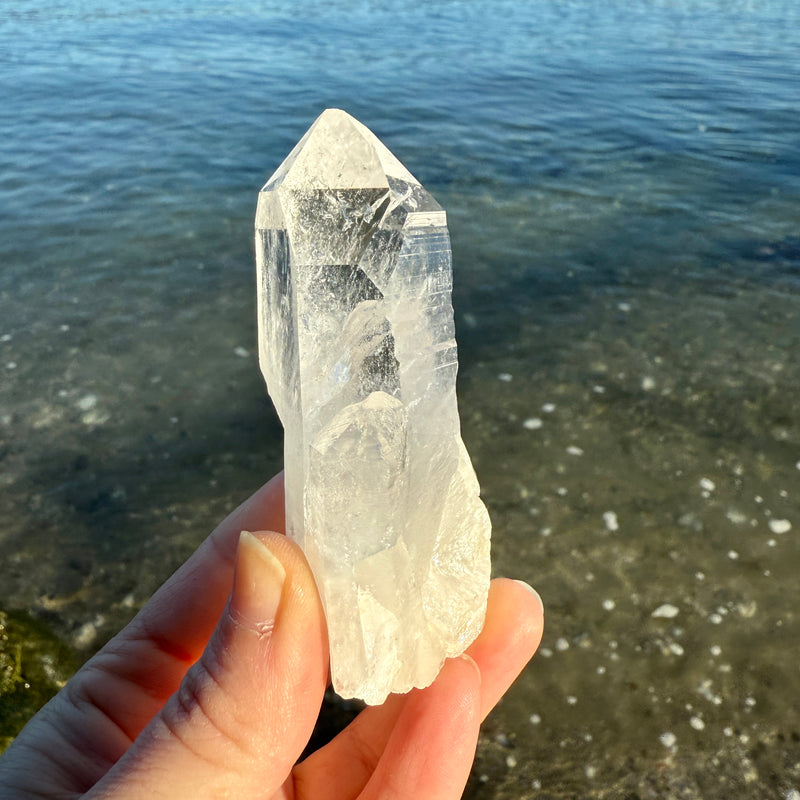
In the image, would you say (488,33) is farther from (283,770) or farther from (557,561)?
(283,770)

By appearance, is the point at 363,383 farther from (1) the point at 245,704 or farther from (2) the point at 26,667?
(2) the point at 26,667

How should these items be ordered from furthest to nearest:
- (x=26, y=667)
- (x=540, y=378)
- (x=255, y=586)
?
(x=540, y=378) < (x=26, y=667) < (x=255, y=586)

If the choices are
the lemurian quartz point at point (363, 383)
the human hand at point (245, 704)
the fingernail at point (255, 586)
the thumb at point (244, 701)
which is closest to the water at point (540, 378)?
the human hand at point (245, 704)

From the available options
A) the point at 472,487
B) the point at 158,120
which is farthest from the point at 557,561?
the point at 158,120

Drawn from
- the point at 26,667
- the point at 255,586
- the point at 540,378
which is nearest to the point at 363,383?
the point at 255,586

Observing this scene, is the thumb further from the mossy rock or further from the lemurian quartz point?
the mossy rock

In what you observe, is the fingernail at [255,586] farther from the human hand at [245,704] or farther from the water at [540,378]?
the water at [540,378]
